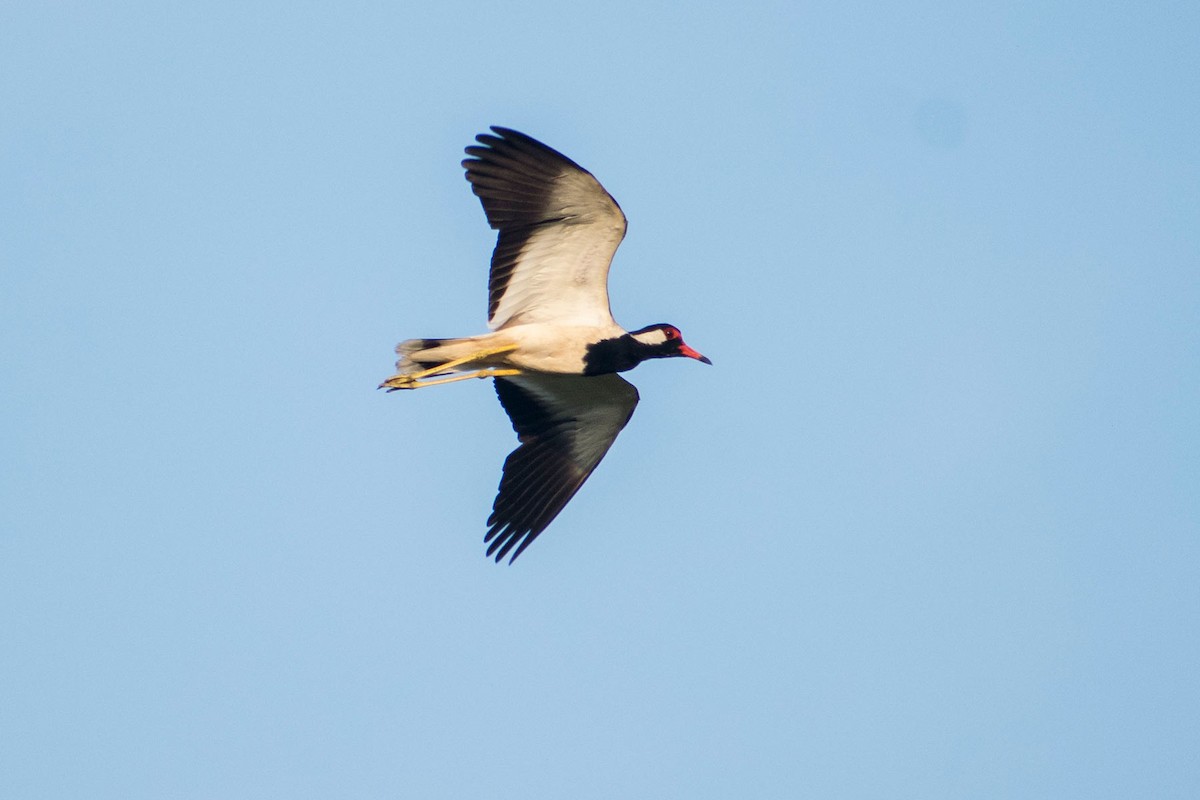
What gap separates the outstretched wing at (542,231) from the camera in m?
16.7

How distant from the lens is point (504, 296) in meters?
17.4

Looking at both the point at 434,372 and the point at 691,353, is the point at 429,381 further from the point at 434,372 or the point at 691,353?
the point at 691,353

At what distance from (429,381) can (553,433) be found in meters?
1.45

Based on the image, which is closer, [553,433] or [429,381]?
[429,381]

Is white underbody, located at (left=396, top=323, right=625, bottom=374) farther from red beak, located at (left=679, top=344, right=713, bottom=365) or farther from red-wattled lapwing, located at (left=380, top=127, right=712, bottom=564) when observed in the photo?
red beak, located at (left=679, top=344, right=713, bottom=365)

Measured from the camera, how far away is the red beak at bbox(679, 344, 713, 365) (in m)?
17.7

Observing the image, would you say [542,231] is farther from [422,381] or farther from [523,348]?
[422,381]

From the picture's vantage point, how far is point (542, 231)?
17.0 metres

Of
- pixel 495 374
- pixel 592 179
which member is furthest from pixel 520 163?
pixel 495 374

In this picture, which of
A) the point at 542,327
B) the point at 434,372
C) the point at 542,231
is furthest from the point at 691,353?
the point at 434,372

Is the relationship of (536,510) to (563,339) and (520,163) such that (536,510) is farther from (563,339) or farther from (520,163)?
(520,163)

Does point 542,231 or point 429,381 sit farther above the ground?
point 542,231

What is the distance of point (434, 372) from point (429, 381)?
10cm

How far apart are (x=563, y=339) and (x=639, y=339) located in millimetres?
726
